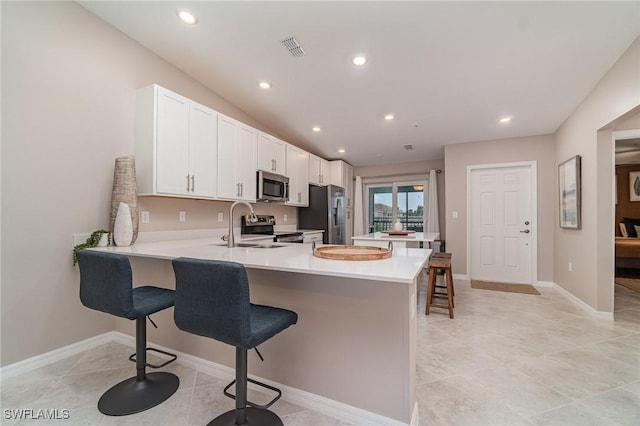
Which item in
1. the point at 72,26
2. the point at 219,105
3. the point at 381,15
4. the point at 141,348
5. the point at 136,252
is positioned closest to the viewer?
the point at 141,348

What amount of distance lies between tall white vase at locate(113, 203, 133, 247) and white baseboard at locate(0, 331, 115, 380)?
90 cm

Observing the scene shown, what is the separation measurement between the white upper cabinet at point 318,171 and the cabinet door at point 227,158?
206cm

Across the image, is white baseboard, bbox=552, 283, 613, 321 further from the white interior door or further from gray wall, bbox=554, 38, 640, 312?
the white interior door

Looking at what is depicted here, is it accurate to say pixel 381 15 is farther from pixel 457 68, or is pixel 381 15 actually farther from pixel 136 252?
pixel 136 252

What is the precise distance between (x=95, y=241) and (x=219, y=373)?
4.69 ft

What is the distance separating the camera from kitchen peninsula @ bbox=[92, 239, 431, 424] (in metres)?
1.35

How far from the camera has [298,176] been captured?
473 cm

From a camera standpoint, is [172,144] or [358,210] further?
[358,210]

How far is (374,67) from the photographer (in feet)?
8.70

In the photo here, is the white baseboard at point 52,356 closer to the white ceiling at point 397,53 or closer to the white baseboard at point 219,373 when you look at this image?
the white baseboard at point 219,373

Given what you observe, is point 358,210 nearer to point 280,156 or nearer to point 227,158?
point 280,156

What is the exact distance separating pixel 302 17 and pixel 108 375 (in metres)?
2.96

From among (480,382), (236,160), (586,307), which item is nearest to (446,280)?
(480,382)

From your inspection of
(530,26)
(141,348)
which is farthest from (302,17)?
(141,348)
